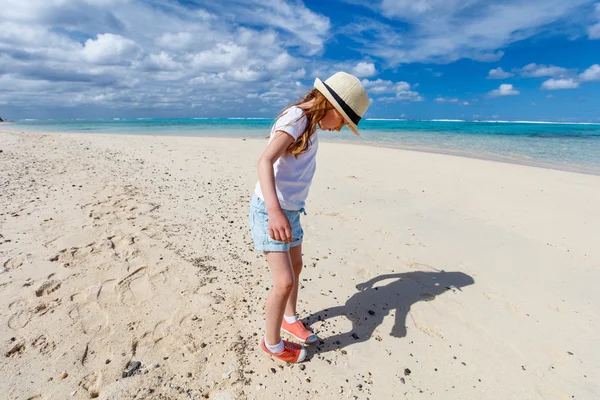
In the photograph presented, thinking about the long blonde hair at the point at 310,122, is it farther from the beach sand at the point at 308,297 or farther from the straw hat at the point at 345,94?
the beach sand at the point at 308,297

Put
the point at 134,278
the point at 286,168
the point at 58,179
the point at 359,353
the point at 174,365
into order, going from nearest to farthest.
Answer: the point at 286,168 → the point at 174,365 → the point at 359,353 → the point at 134,278 → the point at 58,179

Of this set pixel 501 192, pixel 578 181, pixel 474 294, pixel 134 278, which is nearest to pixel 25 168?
pixel 134 278

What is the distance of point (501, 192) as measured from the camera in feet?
23.7

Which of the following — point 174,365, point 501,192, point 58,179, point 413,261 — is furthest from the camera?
point 501,192

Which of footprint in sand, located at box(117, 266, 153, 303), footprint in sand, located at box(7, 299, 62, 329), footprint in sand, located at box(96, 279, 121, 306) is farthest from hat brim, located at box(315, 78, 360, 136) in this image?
footprint in sand, located at box(7, 299, 62, 329)

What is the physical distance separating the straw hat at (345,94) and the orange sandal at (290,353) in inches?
65.1

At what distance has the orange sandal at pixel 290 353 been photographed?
92.7 inches

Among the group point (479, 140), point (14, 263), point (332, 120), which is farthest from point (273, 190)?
point (479, 140)

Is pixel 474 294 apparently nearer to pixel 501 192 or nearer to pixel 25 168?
pixel 501 192

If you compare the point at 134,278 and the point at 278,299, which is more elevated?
the point at 278,299

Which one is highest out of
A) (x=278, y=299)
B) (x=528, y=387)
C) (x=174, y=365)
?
(x=278, y=299)

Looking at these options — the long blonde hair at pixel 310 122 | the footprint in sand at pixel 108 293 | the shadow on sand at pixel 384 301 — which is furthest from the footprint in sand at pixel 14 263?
the long blonde hair at pixel 310 122

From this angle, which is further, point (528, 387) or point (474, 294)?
point (474, 294)

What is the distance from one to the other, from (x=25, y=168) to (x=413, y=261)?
8.76 meters
